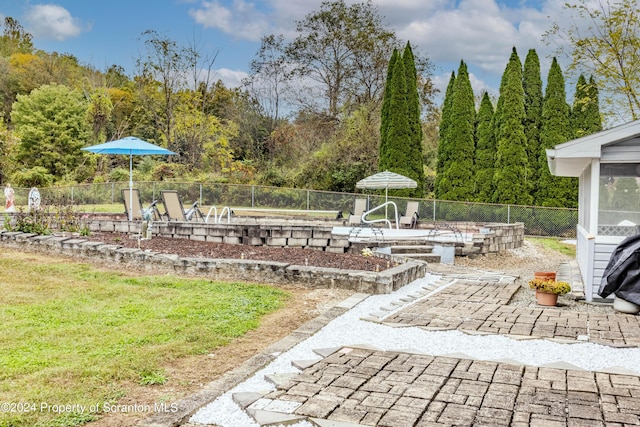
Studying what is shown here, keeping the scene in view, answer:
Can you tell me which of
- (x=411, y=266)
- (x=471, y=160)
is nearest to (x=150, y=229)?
(x=411, y=266)

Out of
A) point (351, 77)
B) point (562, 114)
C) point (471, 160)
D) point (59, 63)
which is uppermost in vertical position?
point (59, 63)

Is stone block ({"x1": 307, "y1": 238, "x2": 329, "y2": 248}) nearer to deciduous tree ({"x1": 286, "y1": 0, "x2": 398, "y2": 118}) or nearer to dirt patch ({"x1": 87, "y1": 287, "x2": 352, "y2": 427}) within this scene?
dirt patch ({"x1": 87, "y1": 287, "x2": 352, "y2": 427})

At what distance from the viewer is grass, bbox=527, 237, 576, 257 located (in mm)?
14837

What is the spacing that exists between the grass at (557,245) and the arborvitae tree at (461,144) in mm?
4703

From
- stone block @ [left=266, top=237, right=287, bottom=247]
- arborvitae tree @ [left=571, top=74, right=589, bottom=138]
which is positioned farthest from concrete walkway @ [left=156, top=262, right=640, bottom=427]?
arborvitae tree @ [left=571, top=74, right=589, bottom=138]

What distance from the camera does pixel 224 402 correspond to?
3.31 m

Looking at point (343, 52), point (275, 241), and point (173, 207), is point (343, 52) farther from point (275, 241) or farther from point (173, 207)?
point (275, 241)

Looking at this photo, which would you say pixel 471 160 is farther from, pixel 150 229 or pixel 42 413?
pixel 42 413

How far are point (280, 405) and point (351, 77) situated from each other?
84.7ft

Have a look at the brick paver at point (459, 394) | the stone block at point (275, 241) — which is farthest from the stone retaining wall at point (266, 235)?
the brick paver at point (459, 394)

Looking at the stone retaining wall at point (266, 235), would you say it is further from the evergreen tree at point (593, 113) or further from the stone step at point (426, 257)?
the evergreen tree at point (593, 113)

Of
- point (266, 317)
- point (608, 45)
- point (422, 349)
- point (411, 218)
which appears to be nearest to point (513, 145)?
point (608, 45)

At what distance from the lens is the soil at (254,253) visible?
8.66 m

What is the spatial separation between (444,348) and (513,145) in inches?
681
